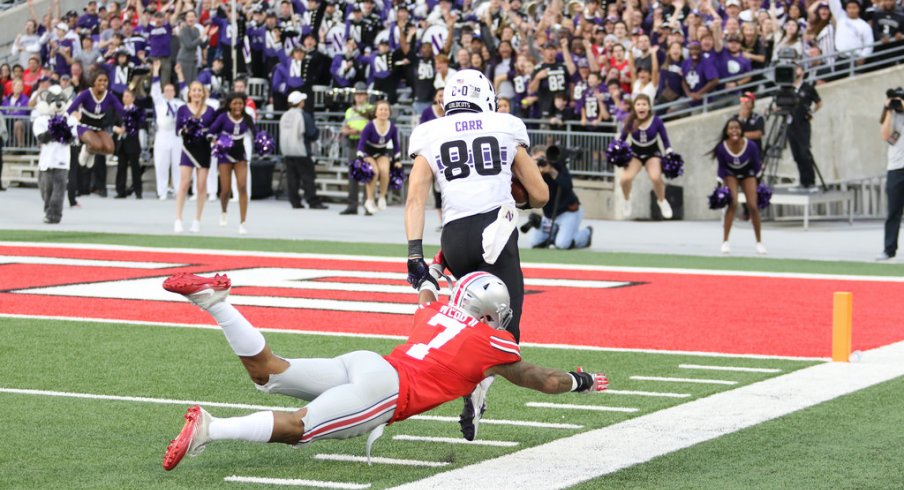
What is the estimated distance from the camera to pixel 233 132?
19.6 meters

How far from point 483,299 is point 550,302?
6.56 metres

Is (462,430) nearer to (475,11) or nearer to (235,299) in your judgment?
(235,299)

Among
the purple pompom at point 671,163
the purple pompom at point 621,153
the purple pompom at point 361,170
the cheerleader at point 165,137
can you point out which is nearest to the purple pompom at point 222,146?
the purple pompom at point 361,170

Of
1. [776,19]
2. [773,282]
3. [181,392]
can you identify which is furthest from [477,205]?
[776,19]

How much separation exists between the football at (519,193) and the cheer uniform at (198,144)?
40.0ft

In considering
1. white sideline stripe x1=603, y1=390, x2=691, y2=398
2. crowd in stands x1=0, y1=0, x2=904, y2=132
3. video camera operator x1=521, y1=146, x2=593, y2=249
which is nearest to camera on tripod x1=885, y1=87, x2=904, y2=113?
video camera operator x1=521, y1=146, x2=593, y2=249

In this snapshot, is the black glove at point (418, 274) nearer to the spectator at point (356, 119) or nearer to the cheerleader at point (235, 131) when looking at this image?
the cheerleader at point (235, 131)

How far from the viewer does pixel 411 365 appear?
6781 mm

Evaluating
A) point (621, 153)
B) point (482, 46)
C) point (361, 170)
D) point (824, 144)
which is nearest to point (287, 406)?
point (621, 153)

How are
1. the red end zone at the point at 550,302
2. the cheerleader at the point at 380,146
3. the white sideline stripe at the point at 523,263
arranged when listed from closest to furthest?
the red end zone at the point at 550,302, the white sideline stripe at the point at 523,263, the cheerleader at the point at 380,146

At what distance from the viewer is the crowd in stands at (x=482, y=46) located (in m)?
24.1

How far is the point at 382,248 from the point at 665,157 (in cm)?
390

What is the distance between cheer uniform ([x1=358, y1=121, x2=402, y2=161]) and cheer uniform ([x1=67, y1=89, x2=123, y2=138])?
3.64m

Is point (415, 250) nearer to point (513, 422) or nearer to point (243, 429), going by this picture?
point (513, 422)
